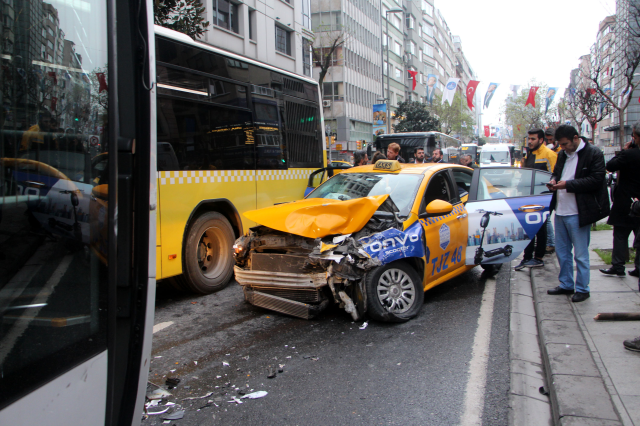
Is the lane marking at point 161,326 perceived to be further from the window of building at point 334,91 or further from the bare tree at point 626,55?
the window of building at point 334,91

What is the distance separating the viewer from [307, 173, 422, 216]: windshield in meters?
5.59

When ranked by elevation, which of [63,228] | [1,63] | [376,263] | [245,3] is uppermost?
[245,3]

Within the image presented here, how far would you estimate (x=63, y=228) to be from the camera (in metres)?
1.75

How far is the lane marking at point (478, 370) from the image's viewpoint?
127 inches

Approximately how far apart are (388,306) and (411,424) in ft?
6.29

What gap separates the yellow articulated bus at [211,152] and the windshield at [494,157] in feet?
109

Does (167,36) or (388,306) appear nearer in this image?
(388,306)

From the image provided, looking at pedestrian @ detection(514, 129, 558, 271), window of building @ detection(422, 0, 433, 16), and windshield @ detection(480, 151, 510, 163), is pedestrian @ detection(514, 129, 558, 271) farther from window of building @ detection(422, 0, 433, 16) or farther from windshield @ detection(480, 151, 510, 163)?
window of building @ detection(422, 0, 433, 16)

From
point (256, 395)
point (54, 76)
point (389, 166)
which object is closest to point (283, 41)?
point (389, 166)

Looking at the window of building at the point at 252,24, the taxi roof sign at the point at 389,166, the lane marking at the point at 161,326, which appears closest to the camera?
the lane marking at the point at 161,326

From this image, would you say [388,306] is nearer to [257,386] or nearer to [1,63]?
[257,386]

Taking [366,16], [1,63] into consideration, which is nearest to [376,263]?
[1,63]

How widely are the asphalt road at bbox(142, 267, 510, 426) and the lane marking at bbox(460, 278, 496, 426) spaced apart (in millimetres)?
42

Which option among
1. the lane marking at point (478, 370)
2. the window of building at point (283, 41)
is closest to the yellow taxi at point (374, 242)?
the lane marking at point (478, 370)
